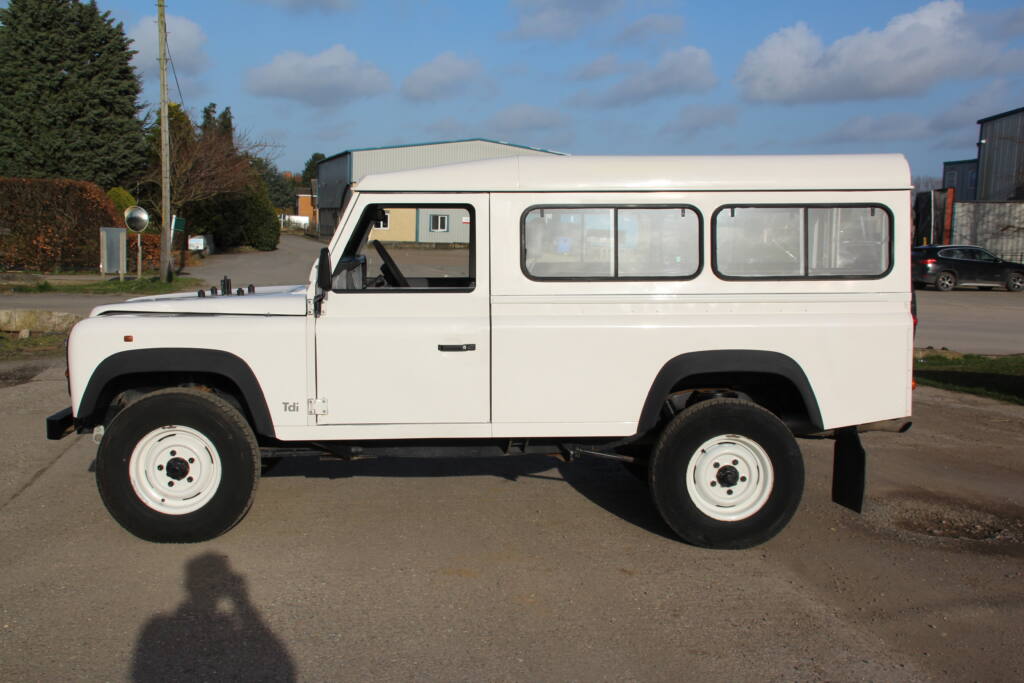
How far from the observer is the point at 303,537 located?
5223 millimetres

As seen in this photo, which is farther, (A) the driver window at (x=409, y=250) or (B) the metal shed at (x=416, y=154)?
(B) the metal shed at (x=416, y=154)

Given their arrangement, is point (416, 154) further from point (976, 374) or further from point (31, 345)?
point (976, 374)

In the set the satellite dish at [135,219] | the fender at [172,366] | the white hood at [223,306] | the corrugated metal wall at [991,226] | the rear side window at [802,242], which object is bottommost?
the fender at [172,366]

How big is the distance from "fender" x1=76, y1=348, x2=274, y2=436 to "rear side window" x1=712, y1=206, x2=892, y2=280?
9.11 feet

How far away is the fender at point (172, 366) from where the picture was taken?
15.9 ft

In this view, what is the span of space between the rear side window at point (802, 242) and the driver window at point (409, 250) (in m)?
1.50

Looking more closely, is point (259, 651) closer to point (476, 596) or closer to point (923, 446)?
point (476, 596)

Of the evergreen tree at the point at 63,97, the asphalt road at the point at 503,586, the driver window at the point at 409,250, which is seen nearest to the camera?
the asphalt road at the point at 503,586

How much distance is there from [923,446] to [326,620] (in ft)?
18.7

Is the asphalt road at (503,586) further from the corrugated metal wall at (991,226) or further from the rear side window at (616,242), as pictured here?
the corrugated metal wall at (991,226)

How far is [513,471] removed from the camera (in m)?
6.75

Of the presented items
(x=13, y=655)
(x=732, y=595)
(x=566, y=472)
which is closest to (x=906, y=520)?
(x=732, y=595)

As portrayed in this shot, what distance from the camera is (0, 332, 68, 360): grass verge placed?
40.2ft

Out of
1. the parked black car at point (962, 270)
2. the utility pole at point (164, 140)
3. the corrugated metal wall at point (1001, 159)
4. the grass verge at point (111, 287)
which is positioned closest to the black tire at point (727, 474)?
the grass verge at point (111, 287)
